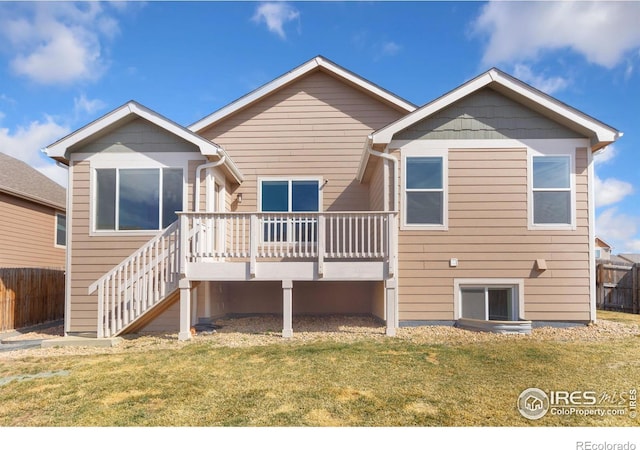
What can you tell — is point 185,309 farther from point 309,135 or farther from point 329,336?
point 309,135

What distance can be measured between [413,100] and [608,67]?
16.3ft

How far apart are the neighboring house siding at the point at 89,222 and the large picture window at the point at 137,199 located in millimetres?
231

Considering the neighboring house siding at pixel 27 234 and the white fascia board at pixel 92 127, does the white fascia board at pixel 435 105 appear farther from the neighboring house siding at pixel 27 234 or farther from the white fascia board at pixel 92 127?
the neighboring house siding at pixel 27 234

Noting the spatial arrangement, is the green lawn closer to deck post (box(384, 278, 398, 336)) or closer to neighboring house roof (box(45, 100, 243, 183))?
A: deck post (box(384, 278, 398, 336))

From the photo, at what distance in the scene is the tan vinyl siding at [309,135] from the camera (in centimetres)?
1033

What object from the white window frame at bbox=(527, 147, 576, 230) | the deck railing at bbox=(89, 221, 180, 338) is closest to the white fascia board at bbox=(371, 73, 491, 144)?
the white window frame at bbox=(527, 147, 576, 230)

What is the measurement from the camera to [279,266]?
288 inches

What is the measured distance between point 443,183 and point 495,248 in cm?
172

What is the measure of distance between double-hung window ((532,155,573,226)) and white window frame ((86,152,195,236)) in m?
7.17

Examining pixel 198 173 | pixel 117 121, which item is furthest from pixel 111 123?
pixel 198 173

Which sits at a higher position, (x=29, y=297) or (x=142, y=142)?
(x=142, y=142)

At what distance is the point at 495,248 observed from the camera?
7844mm
